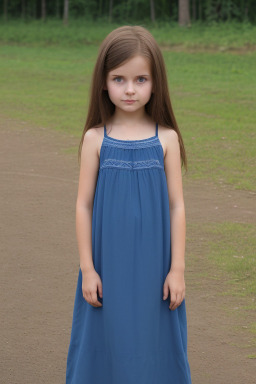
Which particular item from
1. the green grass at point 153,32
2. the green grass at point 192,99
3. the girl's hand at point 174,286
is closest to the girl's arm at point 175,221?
the girl's hand at point 174,286

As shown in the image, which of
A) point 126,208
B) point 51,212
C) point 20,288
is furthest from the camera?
point 51,212

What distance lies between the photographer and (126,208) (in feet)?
8.70

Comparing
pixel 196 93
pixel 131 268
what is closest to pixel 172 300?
pixel 131 268

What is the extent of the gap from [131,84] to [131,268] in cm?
65

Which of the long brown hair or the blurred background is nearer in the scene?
the long brown hair

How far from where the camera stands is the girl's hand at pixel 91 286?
2720 millimetres

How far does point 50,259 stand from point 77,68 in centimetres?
1610

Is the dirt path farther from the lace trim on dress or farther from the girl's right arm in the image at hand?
the lace trim on dress

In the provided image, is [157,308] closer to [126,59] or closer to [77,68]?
[126,59]

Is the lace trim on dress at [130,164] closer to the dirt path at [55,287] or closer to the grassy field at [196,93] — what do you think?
the dirt path at [55,287]

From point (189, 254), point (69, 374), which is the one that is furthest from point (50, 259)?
point (69, 374)

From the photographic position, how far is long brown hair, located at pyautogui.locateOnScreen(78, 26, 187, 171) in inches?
105

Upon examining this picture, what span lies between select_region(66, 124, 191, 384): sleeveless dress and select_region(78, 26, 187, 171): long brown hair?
0.11m

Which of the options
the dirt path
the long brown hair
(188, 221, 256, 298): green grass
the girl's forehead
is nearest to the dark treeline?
the dirt path
